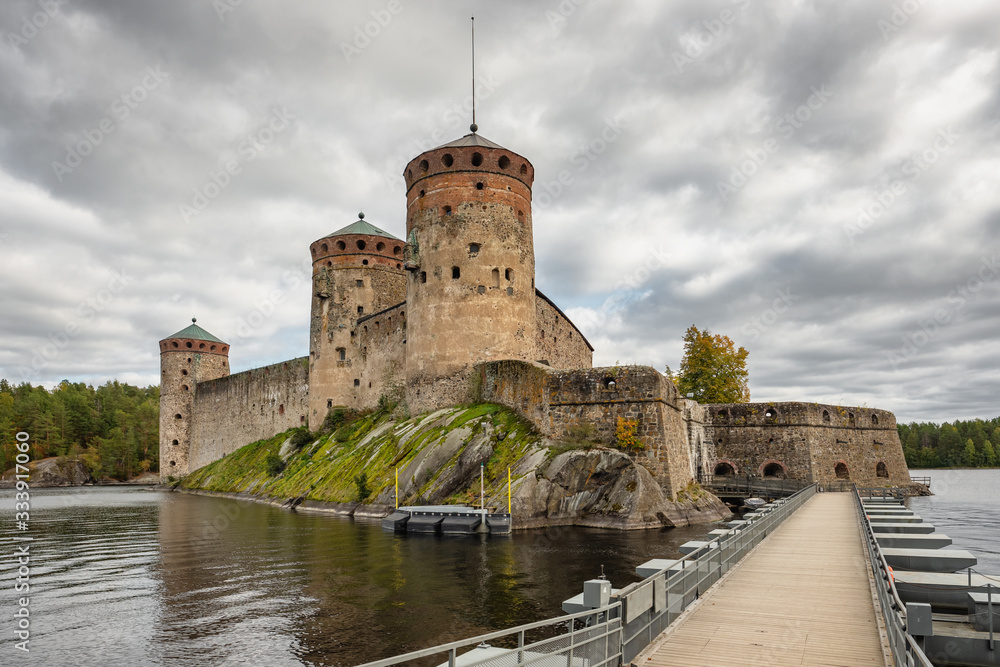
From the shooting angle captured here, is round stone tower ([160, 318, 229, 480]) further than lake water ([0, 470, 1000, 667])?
Yes

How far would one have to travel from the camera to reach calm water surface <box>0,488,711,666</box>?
11672 mm

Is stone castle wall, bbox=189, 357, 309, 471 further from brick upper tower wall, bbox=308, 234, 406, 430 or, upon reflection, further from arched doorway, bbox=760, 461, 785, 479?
arched doorway, bbox=760, 461, 785, 479

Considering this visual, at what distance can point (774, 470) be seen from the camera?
42.3 meters

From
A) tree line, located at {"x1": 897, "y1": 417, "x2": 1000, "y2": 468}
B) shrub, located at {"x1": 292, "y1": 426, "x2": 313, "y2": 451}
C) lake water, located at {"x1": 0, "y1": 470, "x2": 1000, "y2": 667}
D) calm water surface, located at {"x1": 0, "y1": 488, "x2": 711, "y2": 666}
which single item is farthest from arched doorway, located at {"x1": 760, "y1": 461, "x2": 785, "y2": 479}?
tree line, located at {"x1": 897, "y1": 417, "x2": 1000, "y2": 468}

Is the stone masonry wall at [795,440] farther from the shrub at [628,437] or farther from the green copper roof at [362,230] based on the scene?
the green copper roof at [362,230]

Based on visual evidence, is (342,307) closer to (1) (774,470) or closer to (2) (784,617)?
(1) (774,470)

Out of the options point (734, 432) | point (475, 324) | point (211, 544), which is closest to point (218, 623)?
point (211, 544)

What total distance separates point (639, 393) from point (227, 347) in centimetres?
5732

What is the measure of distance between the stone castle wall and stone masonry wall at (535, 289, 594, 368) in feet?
71.7

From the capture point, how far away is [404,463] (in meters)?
31.7

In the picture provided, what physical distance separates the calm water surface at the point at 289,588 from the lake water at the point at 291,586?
0.15 feet

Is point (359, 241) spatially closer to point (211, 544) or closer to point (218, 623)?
point (211, 544)

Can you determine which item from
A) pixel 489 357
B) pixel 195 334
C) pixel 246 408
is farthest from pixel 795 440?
pixel 195 334

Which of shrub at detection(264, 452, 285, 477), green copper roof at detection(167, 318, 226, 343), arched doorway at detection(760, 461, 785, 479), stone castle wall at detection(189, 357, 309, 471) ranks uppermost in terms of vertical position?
green copper roof at detection(167, 318, 226, 343)
